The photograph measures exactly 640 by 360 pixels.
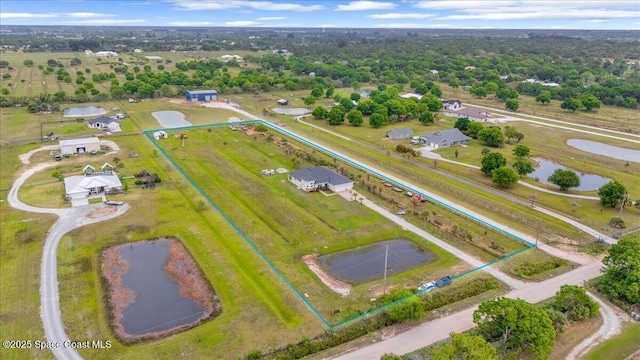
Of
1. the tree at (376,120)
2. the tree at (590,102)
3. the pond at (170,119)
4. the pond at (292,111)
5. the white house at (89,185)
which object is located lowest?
the white house at (89,185)

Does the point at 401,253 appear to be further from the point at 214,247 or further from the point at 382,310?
the point at 214,247

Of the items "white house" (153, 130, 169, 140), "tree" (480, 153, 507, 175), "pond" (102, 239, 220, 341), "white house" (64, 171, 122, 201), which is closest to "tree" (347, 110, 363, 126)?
"tree" (480, 153, 507, 175)

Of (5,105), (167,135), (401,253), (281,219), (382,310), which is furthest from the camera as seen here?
(5,105)

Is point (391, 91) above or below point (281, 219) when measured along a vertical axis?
above

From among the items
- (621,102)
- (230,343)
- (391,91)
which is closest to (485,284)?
(230,343)

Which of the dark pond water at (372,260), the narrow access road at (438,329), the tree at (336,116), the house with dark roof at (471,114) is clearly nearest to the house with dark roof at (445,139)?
the house with dark roof at (471,114)

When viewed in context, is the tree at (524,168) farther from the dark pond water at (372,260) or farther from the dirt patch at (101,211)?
the dirt patch at (101,211)
